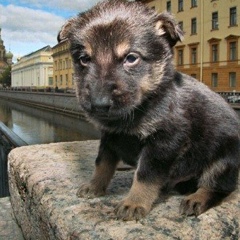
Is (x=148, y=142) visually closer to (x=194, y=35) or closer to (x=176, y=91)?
(x=176, y=91)

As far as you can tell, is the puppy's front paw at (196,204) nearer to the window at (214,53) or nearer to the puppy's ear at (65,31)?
the puppy's ear at (65,31)

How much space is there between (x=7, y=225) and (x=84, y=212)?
181 cm

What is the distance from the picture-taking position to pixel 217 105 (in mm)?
2525

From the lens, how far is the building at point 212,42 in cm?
3381

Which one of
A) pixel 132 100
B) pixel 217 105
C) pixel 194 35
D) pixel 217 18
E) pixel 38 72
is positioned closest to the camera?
pixel 132 100

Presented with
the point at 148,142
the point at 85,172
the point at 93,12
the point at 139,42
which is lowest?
the point at 85,172

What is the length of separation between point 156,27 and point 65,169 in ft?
4.86

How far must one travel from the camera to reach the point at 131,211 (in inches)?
82.5

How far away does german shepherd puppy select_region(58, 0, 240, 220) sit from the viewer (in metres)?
2.05

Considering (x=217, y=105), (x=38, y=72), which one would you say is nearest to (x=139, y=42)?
(x=217, y=105)

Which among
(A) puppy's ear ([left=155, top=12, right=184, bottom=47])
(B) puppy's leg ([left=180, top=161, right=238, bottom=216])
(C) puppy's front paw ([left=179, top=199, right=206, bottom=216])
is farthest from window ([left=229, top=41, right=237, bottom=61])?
(C) puppy's front paw ([left=179, top=199, right=206, bottom=216])

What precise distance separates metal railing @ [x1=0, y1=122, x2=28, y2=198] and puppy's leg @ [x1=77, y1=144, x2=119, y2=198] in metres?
1.54

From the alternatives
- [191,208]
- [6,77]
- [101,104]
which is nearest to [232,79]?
[191,208]

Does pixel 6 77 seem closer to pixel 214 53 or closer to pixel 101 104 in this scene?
pixel 214 53
